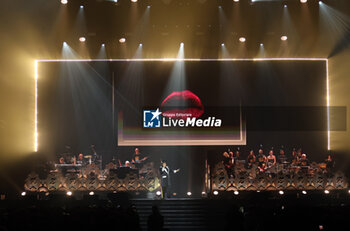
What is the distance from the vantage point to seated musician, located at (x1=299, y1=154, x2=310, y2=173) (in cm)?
1504

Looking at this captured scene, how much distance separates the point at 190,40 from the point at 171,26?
1.40 m

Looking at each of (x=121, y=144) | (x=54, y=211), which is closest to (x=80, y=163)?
(x=121, y=144)

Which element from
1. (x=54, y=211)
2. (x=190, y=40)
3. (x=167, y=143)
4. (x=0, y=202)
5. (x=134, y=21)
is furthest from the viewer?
(x=167, y=143)

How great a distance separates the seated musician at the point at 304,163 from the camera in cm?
1504

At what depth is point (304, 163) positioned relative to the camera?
1548 cm

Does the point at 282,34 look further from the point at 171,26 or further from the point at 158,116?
the point at 158,116

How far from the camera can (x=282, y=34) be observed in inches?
579

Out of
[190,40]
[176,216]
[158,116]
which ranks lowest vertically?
[176,216]

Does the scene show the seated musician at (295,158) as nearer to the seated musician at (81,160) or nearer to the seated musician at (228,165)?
the seated musician at (228,165)

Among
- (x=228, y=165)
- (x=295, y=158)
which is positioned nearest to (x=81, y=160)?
(x=228, y=165)

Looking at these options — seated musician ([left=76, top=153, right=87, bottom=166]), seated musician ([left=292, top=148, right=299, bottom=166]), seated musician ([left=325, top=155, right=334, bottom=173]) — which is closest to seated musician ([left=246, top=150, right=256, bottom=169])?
seated musician ([left=292, top=148, right=299, bottom=166])

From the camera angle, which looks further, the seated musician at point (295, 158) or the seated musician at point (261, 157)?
the seated musician at point (261, 157)

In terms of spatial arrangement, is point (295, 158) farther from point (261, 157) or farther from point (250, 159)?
point (250, 159)

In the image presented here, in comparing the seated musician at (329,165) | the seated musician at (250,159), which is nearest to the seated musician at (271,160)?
the seated musician at (250,159)
